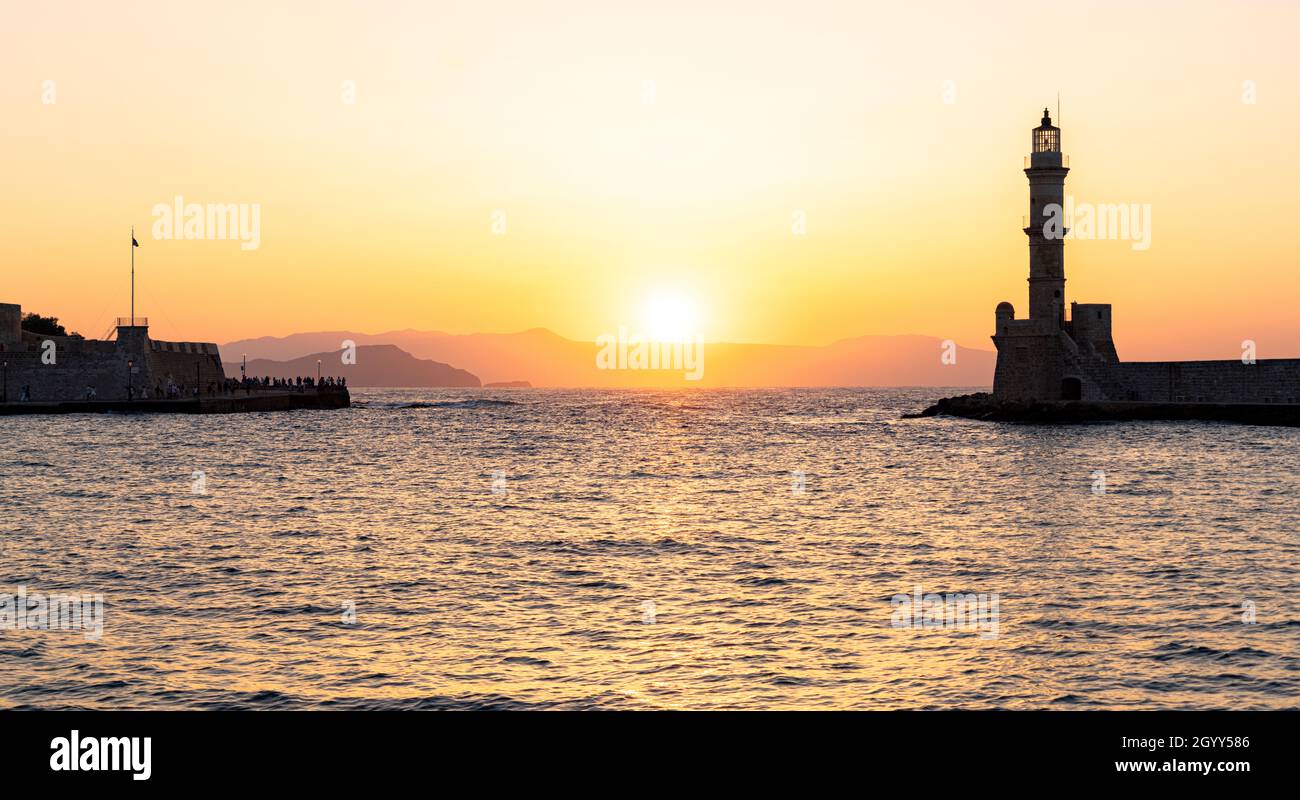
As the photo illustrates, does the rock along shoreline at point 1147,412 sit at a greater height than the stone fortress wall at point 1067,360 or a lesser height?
lesser

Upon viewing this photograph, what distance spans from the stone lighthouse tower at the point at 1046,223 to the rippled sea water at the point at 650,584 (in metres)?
29.9

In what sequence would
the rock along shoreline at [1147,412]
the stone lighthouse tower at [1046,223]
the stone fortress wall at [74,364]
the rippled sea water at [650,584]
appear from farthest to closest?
the stone fortress wall at [74,364] < the stone lighthouse tower at [1046,223] < the rock along shoreline at [1147,412] < the rippled sea water at [650,584]

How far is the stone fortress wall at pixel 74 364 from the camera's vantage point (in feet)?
267

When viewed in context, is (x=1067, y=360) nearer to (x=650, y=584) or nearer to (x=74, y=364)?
(x=650, y=584)

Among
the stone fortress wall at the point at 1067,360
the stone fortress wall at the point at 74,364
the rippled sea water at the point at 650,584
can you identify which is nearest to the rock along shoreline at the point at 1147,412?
the stone fortress wall at the point at 1067,360

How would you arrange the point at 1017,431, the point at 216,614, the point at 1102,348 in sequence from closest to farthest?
the point at 216,614, the point at 1017,431, the point at 1102,348

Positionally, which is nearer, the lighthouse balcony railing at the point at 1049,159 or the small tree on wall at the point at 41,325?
the lighthouse balcony railing at the point at 1049,159

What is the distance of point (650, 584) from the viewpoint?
57.9 feet

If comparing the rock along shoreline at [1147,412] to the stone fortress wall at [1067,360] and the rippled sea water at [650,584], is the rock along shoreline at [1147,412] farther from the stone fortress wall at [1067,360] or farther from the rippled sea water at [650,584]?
the rippled sea water at [650,584]
